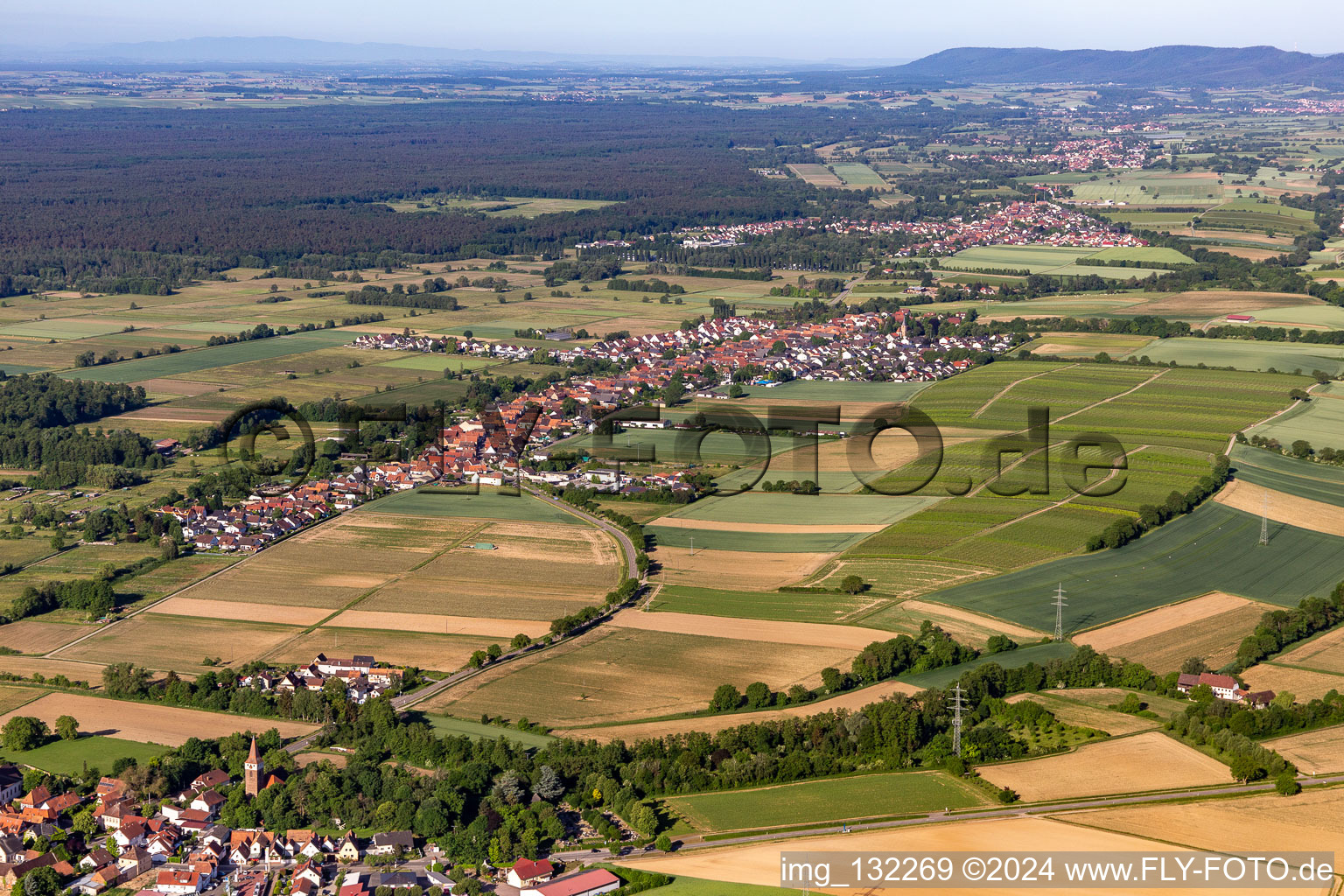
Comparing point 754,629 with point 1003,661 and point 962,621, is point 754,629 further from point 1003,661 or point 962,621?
point 1003,661

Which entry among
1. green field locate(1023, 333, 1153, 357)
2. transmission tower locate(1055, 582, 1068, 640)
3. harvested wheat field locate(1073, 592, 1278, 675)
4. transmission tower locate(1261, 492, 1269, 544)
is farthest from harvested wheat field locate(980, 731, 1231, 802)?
green field locate(1023, 333, 1153, 357)

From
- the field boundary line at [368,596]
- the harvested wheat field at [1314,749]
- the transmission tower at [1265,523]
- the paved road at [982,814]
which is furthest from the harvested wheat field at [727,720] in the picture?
the transmission tower at [1265,523]

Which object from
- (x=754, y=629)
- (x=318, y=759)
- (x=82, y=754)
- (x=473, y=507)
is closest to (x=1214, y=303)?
(x=473, y=507)

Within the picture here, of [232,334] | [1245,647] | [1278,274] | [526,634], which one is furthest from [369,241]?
[1245,647]

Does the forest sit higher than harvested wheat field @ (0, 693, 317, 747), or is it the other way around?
the forest

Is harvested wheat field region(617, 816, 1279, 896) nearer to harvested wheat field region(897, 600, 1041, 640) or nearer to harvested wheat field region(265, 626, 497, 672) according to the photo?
harvested wheat field region(897, 600, 1041, 640)

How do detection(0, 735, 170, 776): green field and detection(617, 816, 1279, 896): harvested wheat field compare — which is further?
detection(0, 735, 170, 776): green field
